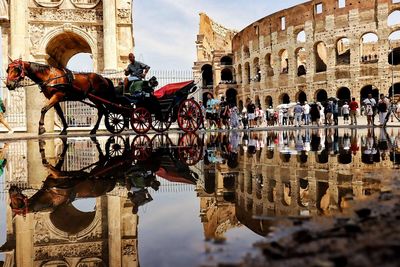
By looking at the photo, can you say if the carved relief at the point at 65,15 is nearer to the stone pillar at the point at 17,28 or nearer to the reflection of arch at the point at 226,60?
the stone pillar at the point at 17,28

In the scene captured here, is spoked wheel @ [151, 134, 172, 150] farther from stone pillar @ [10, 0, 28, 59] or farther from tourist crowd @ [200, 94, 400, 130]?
stone pillar @ [10, 0, 28, 59]

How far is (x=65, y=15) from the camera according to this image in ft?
58.3

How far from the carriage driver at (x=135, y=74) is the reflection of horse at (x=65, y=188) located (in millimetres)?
5531

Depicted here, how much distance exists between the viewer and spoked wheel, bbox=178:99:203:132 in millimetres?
10797

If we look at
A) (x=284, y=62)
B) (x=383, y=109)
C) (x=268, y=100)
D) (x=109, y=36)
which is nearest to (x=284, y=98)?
(x=268, y=100)

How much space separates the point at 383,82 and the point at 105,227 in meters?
30.4

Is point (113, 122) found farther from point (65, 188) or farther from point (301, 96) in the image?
point (301, 96)

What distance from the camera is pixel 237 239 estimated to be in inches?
67.7

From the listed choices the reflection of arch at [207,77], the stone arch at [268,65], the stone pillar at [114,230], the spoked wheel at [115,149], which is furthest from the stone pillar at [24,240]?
the reflection of arch at [207,77]

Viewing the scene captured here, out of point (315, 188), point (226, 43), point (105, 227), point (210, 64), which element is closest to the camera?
point (105, 227)

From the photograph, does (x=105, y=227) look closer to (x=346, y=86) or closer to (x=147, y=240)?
(x=147, y=240)

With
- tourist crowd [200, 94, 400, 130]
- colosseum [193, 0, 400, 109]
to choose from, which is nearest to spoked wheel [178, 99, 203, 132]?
tourist crowd [200, 94, 400, 130]

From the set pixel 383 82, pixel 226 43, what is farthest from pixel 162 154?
pixel 226 43

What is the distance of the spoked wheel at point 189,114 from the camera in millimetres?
10797
